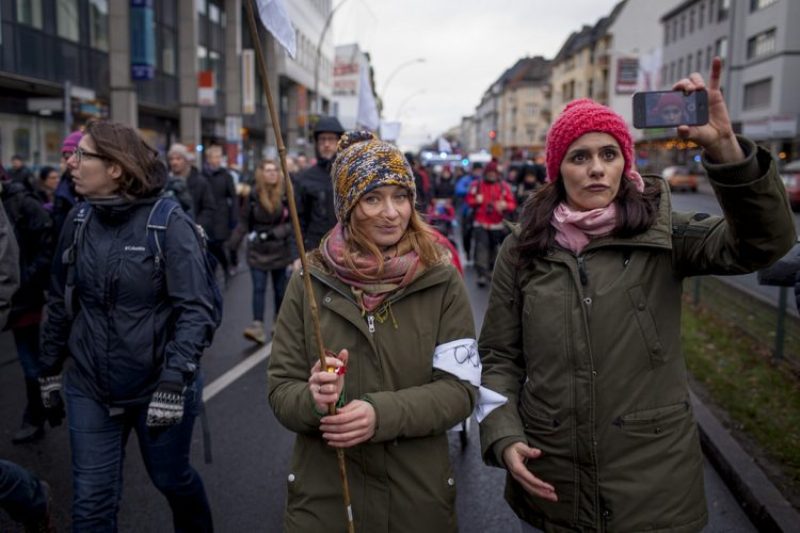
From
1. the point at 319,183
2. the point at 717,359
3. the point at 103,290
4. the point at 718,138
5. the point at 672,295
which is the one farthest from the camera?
the point at 717,359

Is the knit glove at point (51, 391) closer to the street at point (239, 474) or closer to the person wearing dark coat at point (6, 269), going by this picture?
the person wearing dark coat at point (6, 269)

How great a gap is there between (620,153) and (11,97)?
21.5m

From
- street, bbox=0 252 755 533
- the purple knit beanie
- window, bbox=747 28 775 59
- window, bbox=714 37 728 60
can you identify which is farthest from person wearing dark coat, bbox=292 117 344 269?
window, bbox=714 37 728 60

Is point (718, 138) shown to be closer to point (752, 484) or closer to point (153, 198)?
point (153, 198)

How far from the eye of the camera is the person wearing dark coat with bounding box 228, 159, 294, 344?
26.1 feet

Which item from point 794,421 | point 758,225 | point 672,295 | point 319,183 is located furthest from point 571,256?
point 319,183

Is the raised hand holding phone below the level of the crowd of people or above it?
above

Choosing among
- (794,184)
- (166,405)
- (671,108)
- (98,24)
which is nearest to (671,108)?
(671,108)

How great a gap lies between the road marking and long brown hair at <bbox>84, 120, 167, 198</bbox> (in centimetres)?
295

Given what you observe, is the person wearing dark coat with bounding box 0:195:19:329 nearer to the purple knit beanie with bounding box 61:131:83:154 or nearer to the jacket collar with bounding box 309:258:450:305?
the jacket collar with bounding box 309:258:450:305

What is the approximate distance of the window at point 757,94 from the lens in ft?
172

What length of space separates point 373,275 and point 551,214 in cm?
59

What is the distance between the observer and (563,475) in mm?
2295

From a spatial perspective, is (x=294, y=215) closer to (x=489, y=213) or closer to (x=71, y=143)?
(x=71, y=143)
